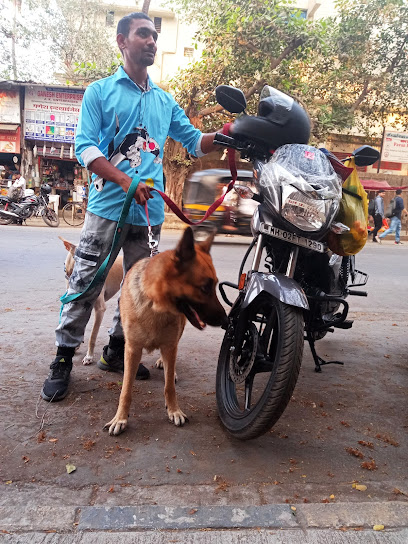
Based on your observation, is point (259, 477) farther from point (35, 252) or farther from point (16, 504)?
point (35, 252)

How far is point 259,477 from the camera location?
80.4 inches

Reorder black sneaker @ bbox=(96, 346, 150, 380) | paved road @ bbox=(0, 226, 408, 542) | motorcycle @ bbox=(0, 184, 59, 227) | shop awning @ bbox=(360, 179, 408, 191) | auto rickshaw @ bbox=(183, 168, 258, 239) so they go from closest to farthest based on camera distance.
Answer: paved road @ bbox=(0, 226, 408, 542), black sneaker @ bbox=(96, 346, 150, 380), auto rickshaw @ bbox=(183, 168, 258, 239), motorcycle @ bbox=(0, 184, 59, 227), shop awning @ bbox=(360, 179, 408, 191)

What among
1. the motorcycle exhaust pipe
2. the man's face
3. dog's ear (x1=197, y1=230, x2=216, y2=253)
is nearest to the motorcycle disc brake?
dog's ear (x1=197, y1=230, x2=216, y2=253)

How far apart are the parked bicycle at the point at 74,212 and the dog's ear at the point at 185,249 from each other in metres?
16.2

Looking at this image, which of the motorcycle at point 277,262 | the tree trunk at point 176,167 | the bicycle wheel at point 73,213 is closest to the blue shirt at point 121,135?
the motorcycle at point 277,262

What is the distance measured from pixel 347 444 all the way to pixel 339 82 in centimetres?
1930

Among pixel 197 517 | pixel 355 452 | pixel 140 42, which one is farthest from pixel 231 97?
pixel 197 517

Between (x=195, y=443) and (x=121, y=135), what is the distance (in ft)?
6.30

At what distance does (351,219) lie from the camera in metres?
2.50

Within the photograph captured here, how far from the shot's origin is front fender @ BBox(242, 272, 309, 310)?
2111 millimetres

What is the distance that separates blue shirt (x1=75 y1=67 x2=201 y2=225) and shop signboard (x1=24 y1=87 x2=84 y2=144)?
1757cm

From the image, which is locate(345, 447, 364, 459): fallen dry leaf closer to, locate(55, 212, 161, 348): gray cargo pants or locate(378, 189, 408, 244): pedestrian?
locate(55, 212, 161, 348): gray cargo pants

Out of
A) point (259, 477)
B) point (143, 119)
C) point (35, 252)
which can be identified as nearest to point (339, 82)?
point (35, 252)

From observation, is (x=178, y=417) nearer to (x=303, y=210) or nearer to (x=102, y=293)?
(x=303, y=210)
